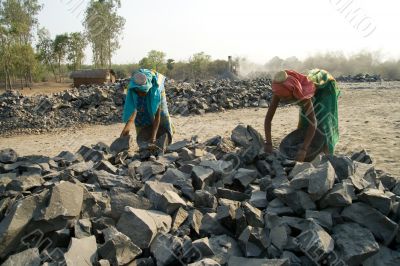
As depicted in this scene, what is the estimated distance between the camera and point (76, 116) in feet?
34.9

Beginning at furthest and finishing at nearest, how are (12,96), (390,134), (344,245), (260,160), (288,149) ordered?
(12,96)
(390,134)
(288,149)
(260,160)
(344,245)

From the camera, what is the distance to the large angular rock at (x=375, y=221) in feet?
8.18

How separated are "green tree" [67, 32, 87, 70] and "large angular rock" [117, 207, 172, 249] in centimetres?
3273

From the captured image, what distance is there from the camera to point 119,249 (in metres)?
2.19

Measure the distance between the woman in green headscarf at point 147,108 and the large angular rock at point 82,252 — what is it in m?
2.28

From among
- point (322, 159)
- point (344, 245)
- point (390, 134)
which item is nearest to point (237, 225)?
point (344, 245)

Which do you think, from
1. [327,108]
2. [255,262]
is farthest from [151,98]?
[255,262]

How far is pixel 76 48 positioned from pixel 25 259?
113 ft

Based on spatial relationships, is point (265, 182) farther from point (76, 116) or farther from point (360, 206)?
point (76, 116)

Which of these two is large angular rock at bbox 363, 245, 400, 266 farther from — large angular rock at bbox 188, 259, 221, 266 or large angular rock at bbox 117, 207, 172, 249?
large angular rock at bbox 117, 207, 172, 249

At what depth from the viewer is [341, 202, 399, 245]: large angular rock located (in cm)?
249

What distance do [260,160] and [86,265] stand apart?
88.7 inches

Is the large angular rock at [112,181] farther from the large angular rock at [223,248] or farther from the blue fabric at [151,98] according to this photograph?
the blue fabric at [151,98]

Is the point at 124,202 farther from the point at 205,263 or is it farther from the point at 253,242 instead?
the point at 253,242
